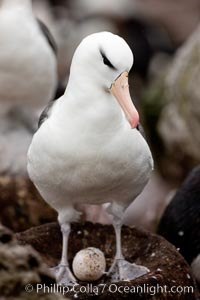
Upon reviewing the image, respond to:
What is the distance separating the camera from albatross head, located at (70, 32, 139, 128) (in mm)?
5645

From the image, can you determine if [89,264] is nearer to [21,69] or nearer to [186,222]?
[186,222]

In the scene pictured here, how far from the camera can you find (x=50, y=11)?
17.7m

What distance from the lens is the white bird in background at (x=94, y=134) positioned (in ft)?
18.7

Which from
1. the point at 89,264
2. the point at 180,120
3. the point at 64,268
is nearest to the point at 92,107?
the point at 89,264

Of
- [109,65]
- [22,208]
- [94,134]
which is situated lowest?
[22,208]

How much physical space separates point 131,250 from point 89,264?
2.00 feet

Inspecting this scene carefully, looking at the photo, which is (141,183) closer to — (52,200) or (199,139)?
(52,200)

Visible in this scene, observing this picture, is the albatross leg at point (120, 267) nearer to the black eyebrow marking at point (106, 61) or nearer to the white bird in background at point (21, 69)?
the black eyebrow marking at point (106, 61)

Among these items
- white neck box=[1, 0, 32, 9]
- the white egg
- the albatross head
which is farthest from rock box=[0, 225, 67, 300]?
white neck box=[1, 0, 32, 9]

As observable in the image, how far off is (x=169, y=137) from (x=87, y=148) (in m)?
4.86

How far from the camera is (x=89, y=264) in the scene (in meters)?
6.23

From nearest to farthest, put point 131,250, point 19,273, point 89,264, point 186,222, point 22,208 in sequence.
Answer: point 19,273 → point 89,264 → point 131,250 → point 186,222 → point 22,208

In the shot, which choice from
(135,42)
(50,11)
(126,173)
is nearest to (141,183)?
(126,173)

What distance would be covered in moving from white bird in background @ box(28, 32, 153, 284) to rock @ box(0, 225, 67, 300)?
1.36 meters
